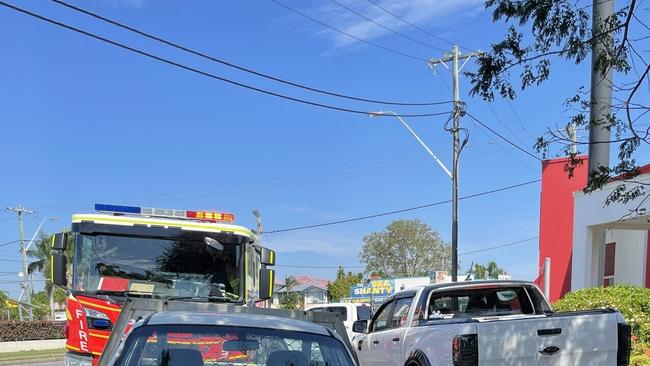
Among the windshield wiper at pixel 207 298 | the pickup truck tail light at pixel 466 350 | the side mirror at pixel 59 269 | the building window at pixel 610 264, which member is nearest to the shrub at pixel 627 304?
the pickup truck tail light at pixel 466 350

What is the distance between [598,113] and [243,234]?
15.6 feet

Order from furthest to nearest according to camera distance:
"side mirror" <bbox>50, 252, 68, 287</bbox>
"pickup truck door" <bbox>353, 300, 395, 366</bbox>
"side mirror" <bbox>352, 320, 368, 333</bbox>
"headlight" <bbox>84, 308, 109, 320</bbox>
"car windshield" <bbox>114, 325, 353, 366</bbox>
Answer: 1. "side mirror" <bbox>352, 320, 368, 333</bbox>
2. "pickup truck door" <bbox>353, 300, 395, 366</bbox>
3. "side mirror" <bbox>50, 252, 68, 287</bbox>
4. "headlight" <bbox>84, 308, 109, 320</bbox>
5. "car windshield" <bbox>114, 325, 353, 366</bbox>

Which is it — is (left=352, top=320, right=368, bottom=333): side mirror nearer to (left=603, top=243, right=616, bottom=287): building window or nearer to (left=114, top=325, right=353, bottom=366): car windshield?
(left=114, top=325, right=353, bottom=366): car windshield

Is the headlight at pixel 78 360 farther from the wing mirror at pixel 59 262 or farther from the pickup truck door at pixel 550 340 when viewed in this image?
the pickup truck door at pixel 550 340

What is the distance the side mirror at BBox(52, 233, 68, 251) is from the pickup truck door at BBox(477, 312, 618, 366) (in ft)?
16.6

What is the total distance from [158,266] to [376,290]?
4144 centimetres

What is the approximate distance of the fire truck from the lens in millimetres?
7520

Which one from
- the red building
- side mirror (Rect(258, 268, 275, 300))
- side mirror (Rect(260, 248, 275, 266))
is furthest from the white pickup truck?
the red building

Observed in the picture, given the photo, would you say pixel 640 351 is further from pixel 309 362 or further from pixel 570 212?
pixel 570 212

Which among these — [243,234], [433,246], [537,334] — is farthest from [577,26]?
[433,246]

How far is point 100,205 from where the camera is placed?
28.3 feet

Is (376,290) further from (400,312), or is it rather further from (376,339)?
(400,312)

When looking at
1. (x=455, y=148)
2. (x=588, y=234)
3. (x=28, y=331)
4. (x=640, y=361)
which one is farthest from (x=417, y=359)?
(x=28, y=331)

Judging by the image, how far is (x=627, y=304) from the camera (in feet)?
39.1
